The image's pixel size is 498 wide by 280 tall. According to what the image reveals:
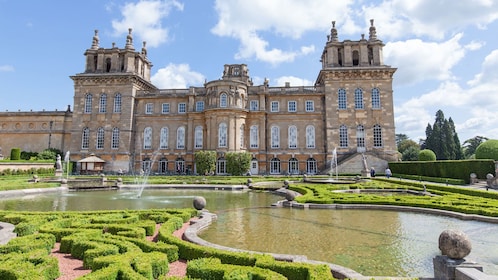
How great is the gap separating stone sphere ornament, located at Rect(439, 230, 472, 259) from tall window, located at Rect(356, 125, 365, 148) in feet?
109

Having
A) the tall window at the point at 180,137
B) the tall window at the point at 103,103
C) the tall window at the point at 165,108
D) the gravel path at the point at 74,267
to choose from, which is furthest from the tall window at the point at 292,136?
the gravel path at the point at 74,267

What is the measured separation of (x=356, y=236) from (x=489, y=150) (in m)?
23.9

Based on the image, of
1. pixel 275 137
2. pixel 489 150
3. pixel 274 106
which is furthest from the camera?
pixel 274 106

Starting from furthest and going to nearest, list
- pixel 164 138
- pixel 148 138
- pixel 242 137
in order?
pixel 148 138 → pixel 164 138 → pixel 242 137

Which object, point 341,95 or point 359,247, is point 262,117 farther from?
point 359,247

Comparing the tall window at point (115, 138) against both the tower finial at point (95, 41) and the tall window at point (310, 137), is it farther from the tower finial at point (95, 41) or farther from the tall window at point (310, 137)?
the tall window at point (310, 137)

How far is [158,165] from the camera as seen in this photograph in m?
39.6

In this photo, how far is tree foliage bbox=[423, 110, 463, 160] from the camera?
5206 centimetres

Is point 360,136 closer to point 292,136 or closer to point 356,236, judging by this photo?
point 292,136

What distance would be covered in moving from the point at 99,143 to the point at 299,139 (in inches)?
1013

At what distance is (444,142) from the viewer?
5244 centimetres

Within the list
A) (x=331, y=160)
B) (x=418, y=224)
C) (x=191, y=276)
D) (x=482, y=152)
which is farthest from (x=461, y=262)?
(x=331, y=160)

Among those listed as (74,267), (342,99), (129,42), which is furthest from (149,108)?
(74,267)

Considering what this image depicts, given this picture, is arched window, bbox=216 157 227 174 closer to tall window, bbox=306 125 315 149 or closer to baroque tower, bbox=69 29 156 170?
tall window, bbox=306 125 315 149
